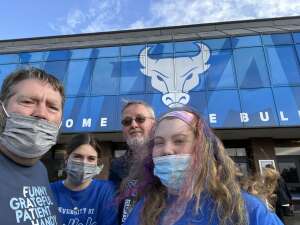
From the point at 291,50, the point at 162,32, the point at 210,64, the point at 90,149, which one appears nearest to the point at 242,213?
the point at 90,149

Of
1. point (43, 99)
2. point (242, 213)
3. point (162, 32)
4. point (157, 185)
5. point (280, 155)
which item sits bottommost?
point (242, 213)

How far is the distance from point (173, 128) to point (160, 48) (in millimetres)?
13628

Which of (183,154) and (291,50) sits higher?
(291,50)

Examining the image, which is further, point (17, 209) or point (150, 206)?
point (150, 206)

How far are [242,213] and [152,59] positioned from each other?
1362cm

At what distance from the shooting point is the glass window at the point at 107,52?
50.4 feet

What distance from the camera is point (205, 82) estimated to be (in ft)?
45.3

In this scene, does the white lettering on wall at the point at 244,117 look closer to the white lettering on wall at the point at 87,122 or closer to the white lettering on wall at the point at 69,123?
the white lettering on wall at the point at 87,122

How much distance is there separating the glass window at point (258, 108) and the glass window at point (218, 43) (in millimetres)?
2801

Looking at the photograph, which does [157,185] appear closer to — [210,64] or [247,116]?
[247,116]

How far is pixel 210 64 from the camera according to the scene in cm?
1423

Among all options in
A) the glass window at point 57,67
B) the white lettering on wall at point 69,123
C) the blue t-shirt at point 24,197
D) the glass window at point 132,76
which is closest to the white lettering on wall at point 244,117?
the glass window at point 132,76

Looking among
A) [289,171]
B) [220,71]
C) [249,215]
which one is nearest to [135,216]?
[249,215]

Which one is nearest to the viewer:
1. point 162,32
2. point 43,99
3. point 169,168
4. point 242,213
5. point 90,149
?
point 242,213
